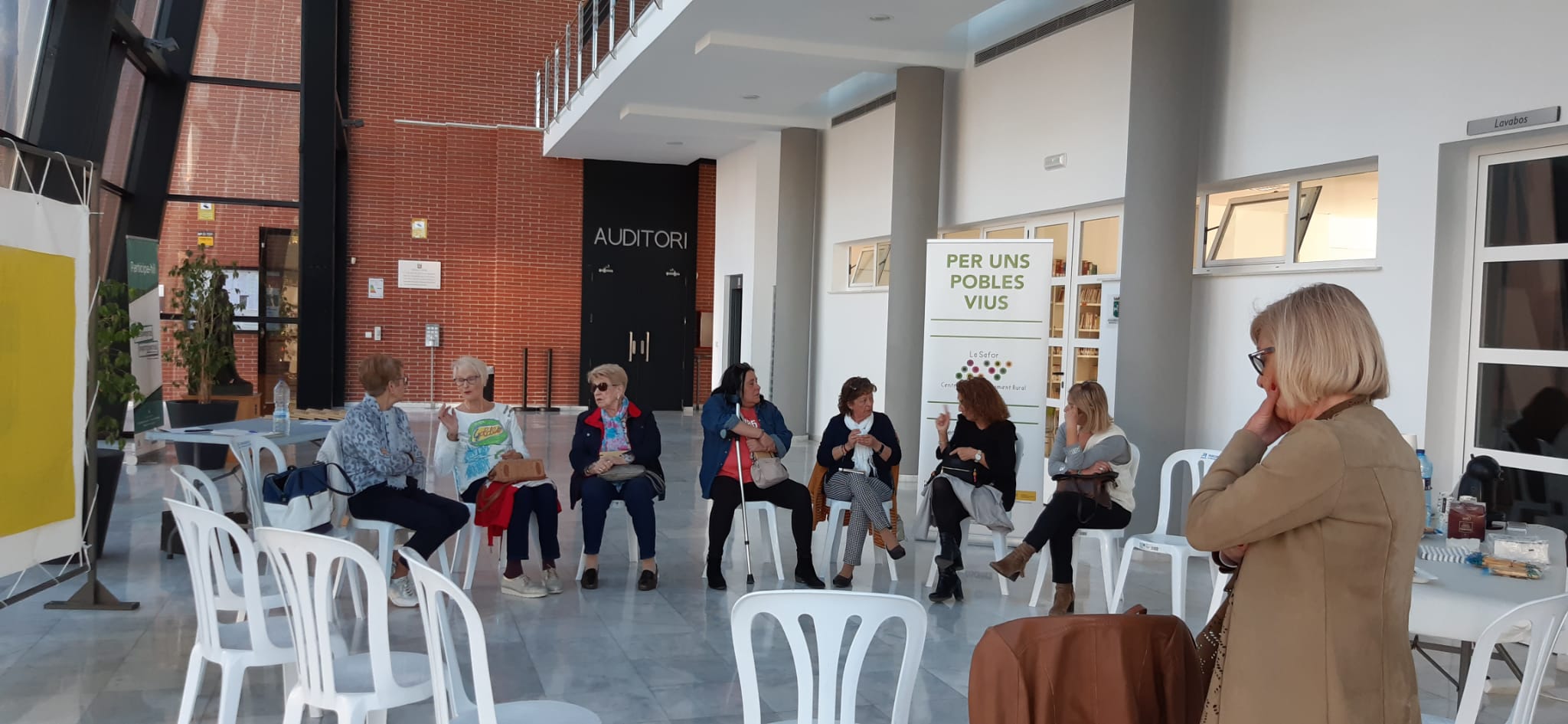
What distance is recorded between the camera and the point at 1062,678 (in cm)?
182

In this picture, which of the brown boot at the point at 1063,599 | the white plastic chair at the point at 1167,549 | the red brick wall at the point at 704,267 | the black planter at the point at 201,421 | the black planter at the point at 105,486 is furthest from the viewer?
the red brick wall at the point at 704,267

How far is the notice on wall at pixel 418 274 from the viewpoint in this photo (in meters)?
14.2

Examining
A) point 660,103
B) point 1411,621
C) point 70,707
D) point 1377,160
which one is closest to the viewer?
point 1411,621

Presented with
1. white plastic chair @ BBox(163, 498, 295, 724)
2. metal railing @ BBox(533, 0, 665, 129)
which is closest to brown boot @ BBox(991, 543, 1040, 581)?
white plastic chair @ BBox(163, 498, 295, 724)

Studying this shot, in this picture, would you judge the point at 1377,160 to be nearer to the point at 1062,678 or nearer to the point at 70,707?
the point at 1062,678

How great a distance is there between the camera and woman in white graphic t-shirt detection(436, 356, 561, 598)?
5.27 meters

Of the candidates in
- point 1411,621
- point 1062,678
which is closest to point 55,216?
point 1062,678

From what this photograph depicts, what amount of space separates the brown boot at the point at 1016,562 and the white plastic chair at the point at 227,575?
3136 millimetres

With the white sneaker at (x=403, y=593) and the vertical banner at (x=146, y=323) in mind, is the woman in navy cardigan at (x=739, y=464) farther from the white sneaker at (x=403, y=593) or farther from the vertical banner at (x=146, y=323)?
the vertical banner at (x=146, y=323)

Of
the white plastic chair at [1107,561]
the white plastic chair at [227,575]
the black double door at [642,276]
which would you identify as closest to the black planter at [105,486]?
the white plastic chair at [227,575]

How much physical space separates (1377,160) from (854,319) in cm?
598

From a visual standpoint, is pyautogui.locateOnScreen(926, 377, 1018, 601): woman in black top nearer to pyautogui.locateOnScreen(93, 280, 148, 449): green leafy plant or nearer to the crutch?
the crutch

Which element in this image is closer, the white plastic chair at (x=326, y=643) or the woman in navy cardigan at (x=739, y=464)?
the white plastic chair at (x=326, y=643)

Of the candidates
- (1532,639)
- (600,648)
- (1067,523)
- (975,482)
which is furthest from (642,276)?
(1532,639)
